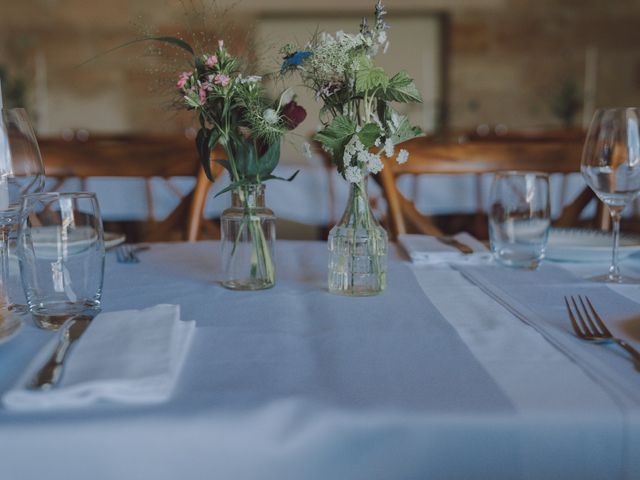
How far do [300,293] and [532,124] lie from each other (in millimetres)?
6587

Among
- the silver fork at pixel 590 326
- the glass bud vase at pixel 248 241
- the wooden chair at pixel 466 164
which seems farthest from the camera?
the wooden chair at pixel 466 164

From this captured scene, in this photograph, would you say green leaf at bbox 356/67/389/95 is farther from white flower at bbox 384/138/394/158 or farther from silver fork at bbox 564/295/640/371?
silver fork at bbox 564/295/640/371

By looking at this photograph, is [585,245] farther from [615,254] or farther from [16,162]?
[16,162]

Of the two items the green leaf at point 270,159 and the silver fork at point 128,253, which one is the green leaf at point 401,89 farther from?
the silver fork at point 128,253

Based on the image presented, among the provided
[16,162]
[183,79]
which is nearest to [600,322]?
[183,79]

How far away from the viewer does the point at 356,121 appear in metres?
0.83

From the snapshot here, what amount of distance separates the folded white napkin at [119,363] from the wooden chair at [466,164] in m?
0.92

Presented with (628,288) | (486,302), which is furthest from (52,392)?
(628,288)

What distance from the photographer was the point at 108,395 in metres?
0.49

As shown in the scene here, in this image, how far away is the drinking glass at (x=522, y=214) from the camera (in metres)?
1.00

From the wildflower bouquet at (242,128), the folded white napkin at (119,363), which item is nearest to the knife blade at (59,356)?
the folded white napkin at (119,363)

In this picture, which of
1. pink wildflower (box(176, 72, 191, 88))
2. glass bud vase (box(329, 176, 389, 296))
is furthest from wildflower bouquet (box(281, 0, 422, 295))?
pink wildflower (box(176, 72, 191, 88))

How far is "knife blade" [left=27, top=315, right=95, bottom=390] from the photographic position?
0.51 meters

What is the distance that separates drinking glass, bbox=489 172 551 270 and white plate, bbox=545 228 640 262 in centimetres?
7
